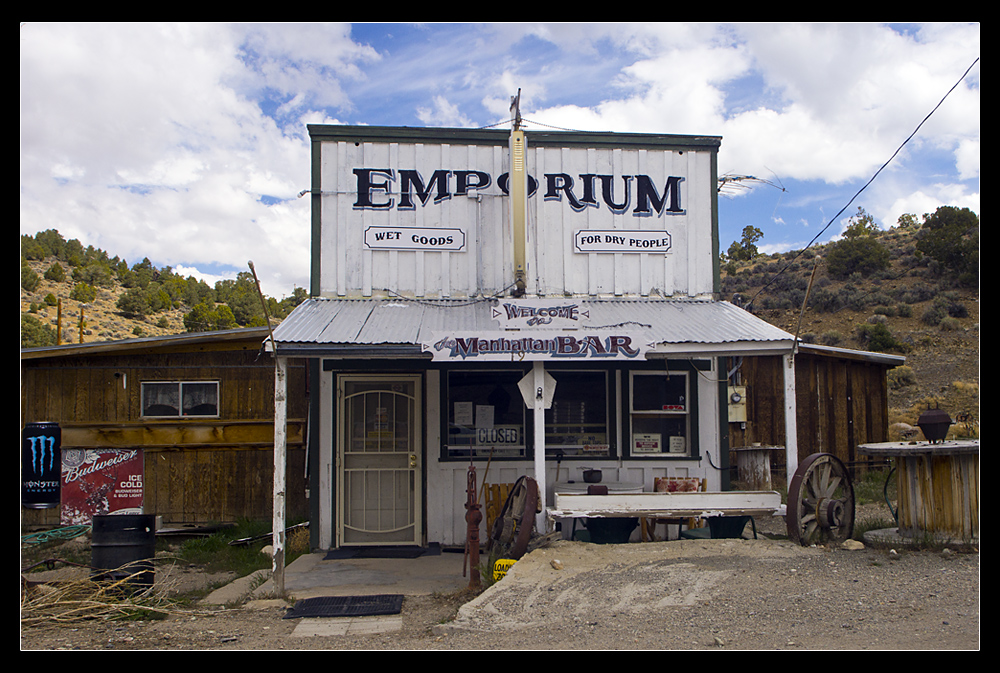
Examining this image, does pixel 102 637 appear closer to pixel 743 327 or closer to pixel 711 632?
pixel 711 632

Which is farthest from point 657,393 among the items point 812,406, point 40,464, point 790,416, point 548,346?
point 40,464

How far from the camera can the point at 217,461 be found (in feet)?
35.9

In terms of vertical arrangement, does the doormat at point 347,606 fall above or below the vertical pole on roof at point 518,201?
below

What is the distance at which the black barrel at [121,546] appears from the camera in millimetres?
7012

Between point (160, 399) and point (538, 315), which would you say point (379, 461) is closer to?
point (538, 315)

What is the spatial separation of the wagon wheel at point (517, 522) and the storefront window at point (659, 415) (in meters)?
2.07

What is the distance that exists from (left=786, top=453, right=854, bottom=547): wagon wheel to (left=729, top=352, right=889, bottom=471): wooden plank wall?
17.0 ft

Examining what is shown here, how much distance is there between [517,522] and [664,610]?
87.1 inches

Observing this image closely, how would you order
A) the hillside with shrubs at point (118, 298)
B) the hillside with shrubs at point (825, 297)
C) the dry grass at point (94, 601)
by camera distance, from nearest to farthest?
the dry grass at point (94, 601), the hillside with shrubs at point (825, 297), the hillside with shrubs at point (118, 298)

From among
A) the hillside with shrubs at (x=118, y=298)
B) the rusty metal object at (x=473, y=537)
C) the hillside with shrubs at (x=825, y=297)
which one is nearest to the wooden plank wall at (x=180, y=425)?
the rusty metal object at (x=473, y=537)

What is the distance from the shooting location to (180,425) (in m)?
10.9

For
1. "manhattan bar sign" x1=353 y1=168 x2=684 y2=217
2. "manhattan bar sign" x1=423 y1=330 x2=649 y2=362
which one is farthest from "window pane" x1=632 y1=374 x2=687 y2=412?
"manhattan bar sign" x1=353 y1=168 x2=684 y2=217

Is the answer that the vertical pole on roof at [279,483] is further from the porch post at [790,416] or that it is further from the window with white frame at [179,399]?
the porch post at [790,416]

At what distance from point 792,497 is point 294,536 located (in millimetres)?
6012
